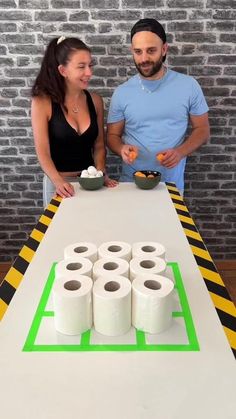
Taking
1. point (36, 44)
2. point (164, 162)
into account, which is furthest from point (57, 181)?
point (36, 44)

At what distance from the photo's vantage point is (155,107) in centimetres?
210

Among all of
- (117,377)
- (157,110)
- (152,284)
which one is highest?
(157,110)

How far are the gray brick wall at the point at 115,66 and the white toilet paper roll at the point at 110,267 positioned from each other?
5.55 feet

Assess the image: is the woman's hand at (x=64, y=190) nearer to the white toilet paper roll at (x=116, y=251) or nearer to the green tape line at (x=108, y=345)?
the white toilet paper roll at (x=116, y=251)

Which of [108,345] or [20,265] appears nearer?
[108,345]

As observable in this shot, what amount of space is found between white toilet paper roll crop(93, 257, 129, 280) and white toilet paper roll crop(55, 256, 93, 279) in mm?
19

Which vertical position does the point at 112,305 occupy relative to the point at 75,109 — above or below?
below

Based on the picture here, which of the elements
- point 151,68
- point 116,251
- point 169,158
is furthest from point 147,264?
point 151,68

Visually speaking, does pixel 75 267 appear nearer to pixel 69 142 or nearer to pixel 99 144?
pixel 69 142

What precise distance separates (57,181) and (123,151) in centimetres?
40

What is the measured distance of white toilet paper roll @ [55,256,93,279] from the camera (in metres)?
0.97

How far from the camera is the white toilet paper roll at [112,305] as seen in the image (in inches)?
34.2

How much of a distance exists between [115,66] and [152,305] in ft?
6.39

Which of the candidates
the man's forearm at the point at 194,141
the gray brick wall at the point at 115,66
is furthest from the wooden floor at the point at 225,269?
the man's forearm at the point at 194,141
